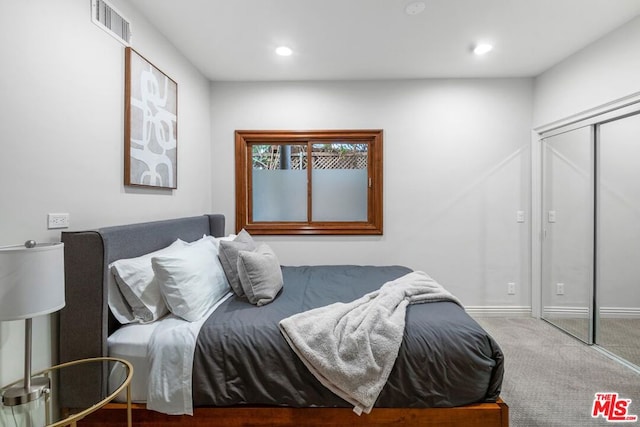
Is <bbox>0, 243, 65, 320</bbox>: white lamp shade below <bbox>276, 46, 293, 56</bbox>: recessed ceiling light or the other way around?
below

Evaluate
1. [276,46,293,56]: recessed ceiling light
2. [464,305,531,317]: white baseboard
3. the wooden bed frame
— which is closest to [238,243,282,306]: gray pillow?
the wooden bed frame

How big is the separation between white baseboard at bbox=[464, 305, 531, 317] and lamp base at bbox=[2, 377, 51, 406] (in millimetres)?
3565

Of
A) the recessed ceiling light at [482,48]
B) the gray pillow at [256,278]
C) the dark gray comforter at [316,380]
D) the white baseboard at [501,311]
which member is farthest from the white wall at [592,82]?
the gray pillow at [256,278]

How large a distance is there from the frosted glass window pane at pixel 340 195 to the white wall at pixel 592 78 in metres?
2.00

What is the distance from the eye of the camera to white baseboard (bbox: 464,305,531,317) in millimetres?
3447

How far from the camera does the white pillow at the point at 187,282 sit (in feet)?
5.53

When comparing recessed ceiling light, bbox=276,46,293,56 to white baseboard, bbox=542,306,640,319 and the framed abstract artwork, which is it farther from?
white baseboard, bbox=542,306,640,319

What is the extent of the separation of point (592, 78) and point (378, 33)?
75.7 inches

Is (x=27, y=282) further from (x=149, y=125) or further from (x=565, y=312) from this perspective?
(x=565, y=312)

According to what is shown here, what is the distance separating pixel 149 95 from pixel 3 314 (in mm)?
1754

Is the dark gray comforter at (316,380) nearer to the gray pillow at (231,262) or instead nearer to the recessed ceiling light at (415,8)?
the gray pillow at (231,262)

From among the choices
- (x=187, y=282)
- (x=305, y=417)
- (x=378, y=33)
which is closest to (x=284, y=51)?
(x=378, y=33)

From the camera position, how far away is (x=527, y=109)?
343cm

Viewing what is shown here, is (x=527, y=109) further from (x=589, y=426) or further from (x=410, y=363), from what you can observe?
(x=410, y=363)
